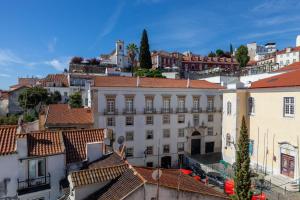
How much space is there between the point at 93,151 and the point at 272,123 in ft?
60.4

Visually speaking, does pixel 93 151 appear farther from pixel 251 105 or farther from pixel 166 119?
pixel 166 119

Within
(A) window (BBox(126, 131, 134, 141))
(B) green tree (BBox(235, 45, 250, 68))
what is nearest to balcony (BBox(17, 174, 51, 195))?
(A) window (BBox(126, 131, 134, 141))

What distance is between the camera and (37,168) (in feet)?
36.9

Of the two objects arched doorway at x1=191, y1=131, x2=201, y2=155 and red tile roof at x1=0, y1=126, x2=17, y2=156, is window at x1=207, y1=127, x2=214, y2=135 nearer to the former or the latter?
arched doorway at x1=191, y1=131, x2=201, y2=155

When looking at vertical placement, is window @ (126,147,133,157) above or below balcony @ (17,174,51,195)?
below

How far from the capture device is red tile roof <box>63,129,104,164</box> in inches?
485

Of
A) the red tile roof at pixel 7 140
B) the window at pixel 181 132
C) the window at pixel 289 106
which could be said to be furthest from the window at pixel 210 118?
the red tile roof at pixel 7 140

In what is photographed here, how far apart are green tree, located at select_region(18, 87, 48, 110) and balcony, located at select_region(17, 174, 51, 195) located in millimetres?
44262

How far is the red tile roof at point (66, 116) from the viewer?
26.3m

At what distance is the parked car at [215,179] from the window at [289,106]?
9228 millimetres

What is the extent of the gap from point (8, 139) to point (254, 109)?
23.3 m

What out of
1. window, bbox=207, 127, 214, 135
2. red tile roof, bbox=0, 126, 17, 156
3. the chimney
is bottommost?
window, bbox=207, 127, 214, 135


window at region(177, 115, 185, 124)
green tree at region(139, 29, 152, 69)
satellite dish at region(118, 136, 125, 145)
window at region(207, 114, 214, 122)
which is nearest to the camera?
satellite dish at region(118, 136, 125, 145)

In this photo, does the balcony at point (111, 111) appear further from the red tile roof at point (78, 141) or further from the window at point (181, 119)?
the red tile roof at point (78, 141)
